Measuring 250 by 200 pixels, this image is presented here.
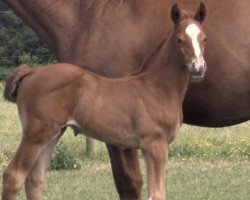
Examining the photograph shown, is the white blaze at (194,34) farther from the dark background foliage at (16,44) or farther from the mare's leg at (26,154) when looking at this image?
the dark background foliage at (16,44)

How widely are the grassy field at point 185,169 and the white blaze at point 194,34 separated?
2.95 metres

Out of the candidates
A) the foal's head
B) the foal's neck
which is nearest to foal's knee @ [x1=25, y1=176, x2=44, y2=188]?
the foal's neck

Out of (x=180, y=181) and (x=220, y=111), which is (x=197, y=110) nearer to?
(x=220, y=111)

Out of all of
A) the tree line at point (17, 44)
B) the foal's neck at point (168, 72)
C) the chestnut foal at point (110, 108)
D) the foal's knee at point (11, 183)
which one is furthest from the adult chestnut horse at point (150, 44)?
the tree line at point (17, 44)

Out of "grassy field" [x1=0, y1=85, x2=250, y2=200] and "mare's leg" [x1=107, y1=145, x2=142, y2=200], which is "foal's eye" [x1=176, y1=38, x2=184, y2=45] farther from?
"grassy field" [x1=0, y1=85, x2=250, y2=200]

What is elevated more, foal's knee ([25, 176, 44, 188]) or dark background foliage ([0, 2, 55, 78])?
foal's knee ([25, 176, 44, 188])

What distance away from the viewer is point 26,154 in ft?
18.1

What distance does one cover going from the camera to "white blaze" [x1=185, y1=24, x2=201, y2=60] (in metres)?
5.33

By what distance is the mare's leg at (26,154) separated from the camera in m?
5.47

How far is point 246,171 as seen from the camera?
31.7ft

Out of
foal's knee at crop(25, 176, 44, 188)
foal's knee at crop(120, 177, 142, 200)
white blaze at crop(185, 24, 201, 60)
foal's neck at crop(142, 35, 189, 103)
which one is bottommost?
foal's knee at crop(120, 177, 142, 200)

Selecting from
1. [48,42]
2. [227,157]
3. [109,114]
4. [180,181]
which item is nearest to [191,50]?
[109,114]

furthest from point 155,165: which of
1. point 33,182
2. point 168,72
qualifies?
point 33,182

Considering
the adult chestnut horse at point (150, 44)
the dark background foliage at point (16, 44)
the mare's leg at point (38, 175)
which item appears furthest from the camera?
the dark background foliage at point (16, 44)
